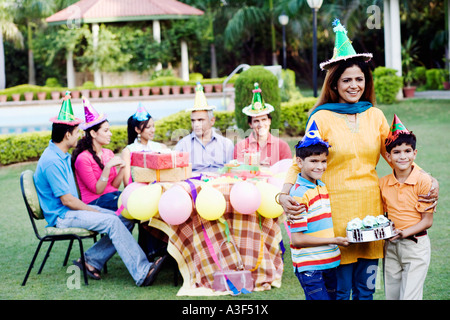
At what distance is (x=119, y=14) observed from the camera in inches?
1094

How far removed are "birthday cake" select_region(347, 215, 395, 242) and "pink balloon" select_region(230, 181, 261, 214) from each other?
173 cm

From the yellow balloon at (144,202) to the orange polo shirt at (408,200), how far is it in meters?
2.23

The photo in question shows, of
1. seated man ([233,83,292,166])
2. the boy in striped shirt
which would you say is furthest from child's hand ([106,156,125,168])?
the boy in striped shirt

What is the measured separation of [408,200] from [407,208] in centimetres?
5

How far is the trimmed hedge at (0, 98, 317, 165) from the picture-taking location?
12828mm

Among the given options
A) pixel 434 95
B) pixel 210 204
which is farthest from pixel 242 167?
pixel 434 95

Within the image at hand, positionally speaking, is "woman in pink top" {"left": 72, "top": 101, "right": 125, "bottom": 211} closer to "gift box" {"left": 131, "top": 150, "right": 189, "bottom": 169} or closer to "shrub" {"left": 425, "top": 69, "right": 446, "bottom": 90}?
"gift box" {"left": 131, "top": 150, "right": 189, "bottom": 169}

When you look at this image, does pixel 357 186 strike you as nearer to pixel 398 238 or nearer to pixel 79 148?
pixel 398 238

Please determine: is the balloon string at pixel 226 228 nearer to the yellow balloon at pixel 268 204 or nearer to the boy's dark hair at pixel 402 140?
the yellow balloon at pixel 268 204

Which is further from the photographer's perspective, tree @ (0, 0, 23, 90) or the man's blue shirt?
tree @ (0, 0, 23, 90)
